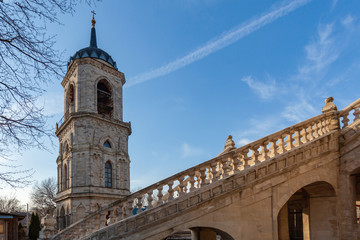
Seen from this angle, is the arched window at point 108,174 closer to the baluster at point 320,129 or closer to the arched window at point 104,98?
the arched window at point 104,98

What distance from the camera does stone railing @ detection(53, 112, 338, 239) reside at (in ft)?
25.2

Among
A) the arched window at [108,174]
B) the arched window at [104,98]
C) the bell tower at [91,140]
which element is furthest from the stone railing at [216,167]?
the arched window at [104,98]

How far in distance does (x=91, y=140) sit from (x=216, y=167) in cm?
2376

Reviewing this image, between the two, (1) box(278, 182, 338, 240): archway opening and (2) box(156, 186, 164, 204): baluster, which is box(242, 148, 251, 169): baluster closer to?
A: (2) box(156, 186, 164, 204): baluster

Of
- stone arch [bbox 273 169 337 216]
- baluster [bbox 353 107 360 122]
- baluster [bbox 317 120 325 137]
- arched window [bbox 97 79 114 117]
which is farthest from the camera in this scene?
arched window [bbox 97 79 114 117]

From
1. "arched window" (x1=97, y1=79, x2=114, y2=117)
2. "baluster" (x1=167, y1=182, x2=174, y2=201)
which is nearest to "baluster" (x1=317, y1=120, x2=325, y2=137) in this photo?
"baluster" (x1=167, y1=182, x2=174, y2=201)

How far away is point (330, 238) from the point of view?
9086 millimetres

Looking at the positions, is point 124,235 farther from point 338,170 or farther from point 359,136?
point 359,136

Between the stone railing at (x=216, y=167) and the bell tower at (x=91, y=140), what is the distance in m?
19.3

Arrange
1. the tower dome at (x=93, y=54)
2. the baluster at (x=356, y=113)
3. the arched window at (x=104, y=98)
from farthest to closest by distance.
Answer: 1. the arched window at (x=104, y=98)
2. the tower dome at (x=93, y=54)
3. the baluster at (x=356, y=113)

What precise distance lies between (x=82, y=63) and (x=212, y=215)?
28803 millimetres

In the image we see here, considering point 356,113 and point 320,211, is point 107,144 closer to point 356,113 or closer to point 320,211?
point 320,211

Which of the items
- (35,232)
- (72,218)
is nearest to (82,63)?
(72,218)

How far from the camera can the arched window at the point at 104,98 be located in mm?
34000
